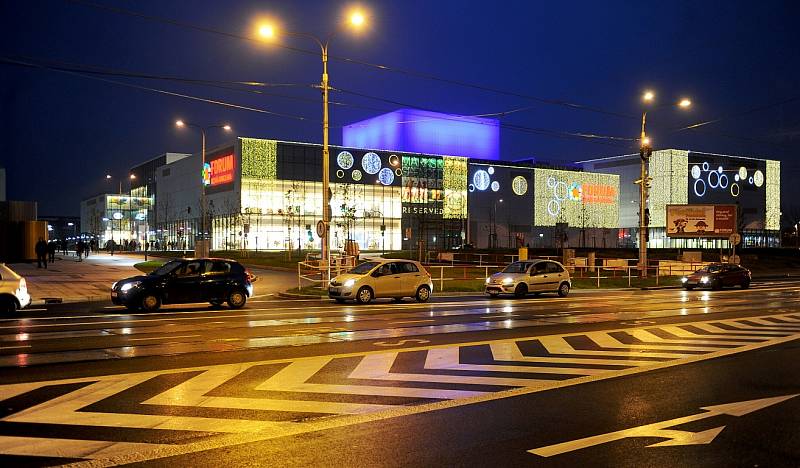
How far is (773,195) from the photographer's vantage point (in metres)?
138

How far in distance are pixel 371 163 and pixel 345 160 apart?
4.30 m

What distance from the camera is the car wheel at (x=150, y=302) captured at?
755 inches

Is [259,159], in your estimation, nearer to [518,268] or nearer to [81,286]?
[81,286]

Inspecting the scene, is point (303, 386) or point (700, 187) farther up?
point (700, 187)

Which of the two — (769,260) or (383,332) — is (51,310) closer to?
(383,332)

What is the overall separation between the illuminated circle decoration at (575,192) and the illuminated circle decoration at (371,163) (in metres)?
37.8

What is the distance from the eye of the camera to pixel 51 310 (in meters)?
20.0

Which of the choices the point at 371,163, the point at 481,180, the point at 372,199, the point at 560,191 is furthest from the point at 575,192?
the point at 371,163

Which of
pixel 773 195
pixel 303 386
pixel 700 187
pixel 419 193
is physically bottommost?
pixel 303 386

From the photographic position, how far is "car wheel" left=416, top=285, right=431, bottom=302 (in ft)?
78.1

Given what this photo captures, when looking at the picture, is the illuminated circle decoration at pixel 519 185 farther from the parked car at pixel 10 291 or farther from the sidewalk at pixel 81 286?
the parked car at pixel 10 291

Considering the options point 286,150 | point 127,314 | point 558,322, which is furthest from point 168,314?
point 286,150

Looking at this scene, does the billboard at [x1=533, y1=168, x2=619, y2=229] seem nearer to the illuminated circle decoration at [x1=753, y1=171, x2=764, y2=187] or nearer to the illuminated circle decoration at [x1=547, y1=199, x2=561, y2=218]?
the illuminated circle decoration at [x1=547, y1=199, x2=561, y2=218]

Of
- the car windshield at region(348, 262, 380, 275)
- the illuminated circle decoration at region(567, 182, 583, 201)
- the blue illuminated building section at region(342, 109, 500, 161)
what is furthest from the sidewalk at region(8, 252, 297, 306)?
the illuminated circle decoration at region(567, 182, 583, 201)
